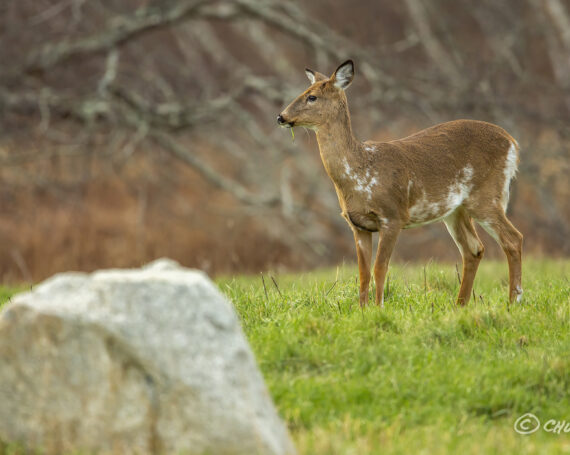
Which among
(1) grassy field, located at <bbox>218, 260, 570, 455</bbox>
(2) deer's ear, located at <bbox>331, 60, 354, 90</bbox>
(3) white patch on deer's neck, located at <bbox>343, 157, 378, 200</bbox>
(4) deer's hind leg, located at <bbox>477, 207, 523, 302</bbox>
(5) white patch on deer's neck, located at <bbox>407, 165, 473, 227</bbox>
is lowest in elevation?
(1) grassy field, located at <bbox>218, 260, 570, 455</bbox>

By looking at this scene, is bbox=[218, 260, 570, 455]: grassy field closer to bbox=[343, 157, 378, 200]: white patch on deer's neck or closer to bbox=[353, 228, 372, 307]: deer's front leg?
bbox=[353, 228, 372, 307]: deer's front leg

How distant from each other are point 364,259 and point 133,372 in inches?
122

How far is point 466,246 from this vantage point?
7.31m

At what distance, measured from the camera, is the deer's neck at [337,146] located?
684 cm

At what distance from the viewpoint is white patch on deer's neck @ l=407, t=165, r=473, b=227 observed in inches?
273

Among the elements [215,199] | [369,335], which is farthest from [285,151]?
[369,335]

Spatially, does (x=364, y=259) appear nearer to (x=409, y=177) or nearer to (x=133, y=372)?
(x=409, y=177)

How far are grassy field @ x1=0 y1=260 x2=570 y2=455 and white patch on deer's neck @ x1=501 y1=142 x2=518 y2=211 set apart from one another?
2.94ft

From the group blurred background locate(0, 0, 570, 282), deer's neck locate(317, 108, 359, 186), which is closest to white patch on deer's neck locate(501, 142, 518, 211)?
deer's neck locate(317, 108, 359, 186)

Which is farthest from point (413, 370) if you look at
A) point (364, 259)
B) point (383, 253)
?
point (364, 259)

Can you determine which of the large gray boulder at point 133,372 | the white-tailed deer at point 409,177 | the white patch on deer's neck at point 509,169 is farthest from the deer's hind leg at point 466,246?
the large gray boulder at point 133,372

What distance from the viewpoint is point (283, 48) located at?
97.3 feet

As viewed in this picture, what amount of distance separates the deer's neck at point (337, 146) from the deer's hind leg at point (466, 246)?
3.58 ft

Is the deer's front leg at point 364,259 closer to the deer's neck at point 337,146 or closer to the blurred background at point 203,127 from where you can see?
the deer's neck at point 337,146
